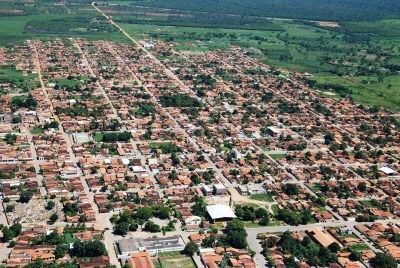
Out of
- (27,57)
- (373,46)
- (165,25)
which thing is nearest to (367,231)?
(27,57)

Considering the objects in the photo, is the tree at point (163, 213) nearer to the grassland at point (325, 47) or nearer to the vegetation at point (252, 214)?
the vegetation at point (252, 214)

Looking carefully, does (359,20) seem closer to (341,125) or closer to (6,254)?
(341,125)

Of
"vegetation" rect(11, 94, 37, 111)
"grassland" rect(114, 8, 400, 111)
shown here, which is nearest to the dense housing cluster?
"vegetation" rect(11, 94, 37, 111)

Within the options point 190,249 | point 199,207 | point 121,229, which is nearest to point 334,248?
point 190,249

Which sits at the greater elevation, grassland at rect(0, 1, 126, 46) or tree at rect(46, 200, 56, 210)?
grassland at rect(0, 1, 126, 46)

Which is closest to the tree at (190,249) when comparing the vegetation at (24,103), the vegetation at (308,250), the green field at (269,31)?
the vegetation at (308,250)

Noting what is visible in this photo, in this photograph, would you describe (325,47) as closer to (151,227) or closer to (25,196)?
(151,227)

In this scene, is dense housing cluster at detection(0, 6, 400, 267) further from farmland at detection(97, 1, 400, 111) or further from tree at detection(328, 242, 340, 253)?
farmland at detection(97, 1, 400, 111)
